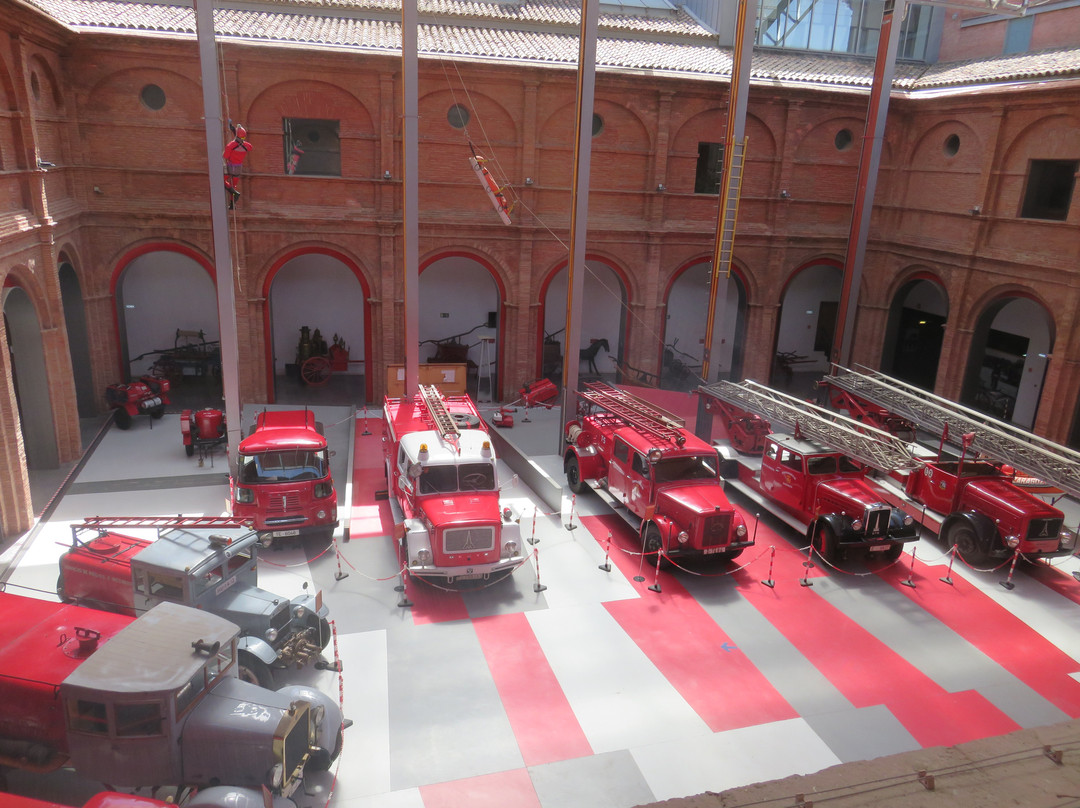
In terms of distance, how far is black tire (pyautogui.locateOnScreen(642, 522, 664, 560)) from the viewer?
43.5 ft

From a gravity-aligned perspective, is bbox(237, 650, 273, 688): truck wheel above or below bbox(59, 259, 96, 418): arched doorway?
below

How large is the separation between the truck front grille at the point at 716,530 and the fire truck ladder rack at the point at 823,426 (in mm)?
2920

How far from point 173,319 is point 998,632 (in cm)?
2219

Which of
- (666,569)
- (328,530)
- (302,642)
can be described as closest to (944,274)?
(666,569)

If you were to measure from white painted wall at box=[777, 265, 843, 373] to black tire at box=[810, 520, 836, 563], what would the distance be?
43.7 feet

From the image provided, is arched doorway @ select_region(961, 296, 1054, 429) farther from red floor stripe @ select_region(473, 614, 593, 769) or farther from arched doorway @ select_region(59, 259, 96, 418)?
arched doorway @ select_region(59, 259, 96, 418)

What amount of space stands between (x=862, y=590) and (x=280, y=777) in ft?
32.0

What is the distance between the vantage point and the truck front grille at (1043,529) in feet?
43.3

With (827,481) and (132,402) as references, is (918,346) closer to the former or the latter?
(827,481)

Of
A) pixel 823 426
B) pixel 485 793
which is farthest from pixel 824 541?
pixel 485 793

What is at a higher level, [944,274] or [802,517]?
[944,274]

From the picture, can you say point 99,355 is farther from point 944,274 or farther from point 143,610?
point 944,274

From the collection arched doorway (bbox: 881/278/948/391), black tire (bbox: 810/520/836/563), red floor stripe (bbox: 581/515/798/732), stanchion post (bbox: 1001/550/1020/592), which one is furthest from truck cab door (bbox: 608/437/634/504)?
arched doorway (bbox: 881/278/948/391)

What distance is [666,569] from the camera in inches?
531
